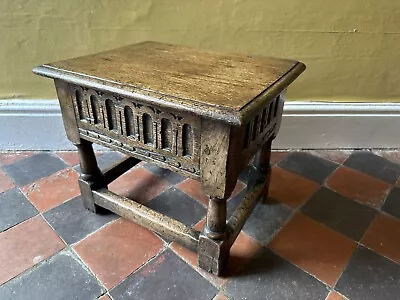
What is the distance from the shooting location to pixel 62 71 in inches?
32.0

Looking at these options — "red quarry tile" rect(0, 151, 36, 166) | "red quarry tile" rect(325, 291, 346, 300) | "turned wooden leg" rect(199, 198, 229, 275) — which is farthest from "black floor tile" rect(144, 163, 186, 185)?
"red quarry tile" rect(325, 291, 346, 300)

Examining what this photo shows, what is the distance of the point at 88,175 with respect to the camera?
1042mm

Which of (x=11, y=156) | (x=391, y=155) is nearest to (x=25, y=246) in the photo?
(x=11, y=156)

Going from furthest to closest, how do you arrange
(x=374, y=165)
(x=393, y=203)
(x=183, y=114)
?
(x=374, y=165)
(x=393, y=203)
(x=183, y=114)

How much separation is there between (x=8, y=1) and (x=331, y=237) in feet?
4.57

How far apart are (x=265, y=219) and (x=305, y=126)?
57 cm

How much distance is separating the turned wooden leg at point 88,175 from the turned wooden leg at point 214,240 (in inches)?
16.0

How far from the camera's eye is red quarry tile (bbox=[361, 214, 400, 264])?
3.21ft

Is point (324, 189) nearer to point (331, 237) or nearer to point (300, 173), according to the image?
point (300, 173)

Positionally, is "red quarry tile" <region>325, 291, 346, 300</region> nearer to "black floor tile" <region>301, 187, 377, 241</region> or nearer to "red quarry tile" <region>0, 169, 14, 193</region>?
"black floor tile" <region>301, 187, 377, 241</region>

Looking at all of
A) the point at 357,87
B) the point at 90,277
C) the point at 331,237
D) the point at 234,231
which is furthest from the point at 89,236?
the point at 357,87

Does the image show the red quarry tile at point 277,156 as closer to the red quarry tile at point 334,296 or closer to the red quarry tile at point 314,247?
the red quarry tile at point 314,247

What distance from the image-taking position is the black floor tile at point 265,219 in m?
1.04

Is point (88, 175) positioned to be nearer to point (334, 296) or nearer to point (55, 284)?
point (55, 284)
